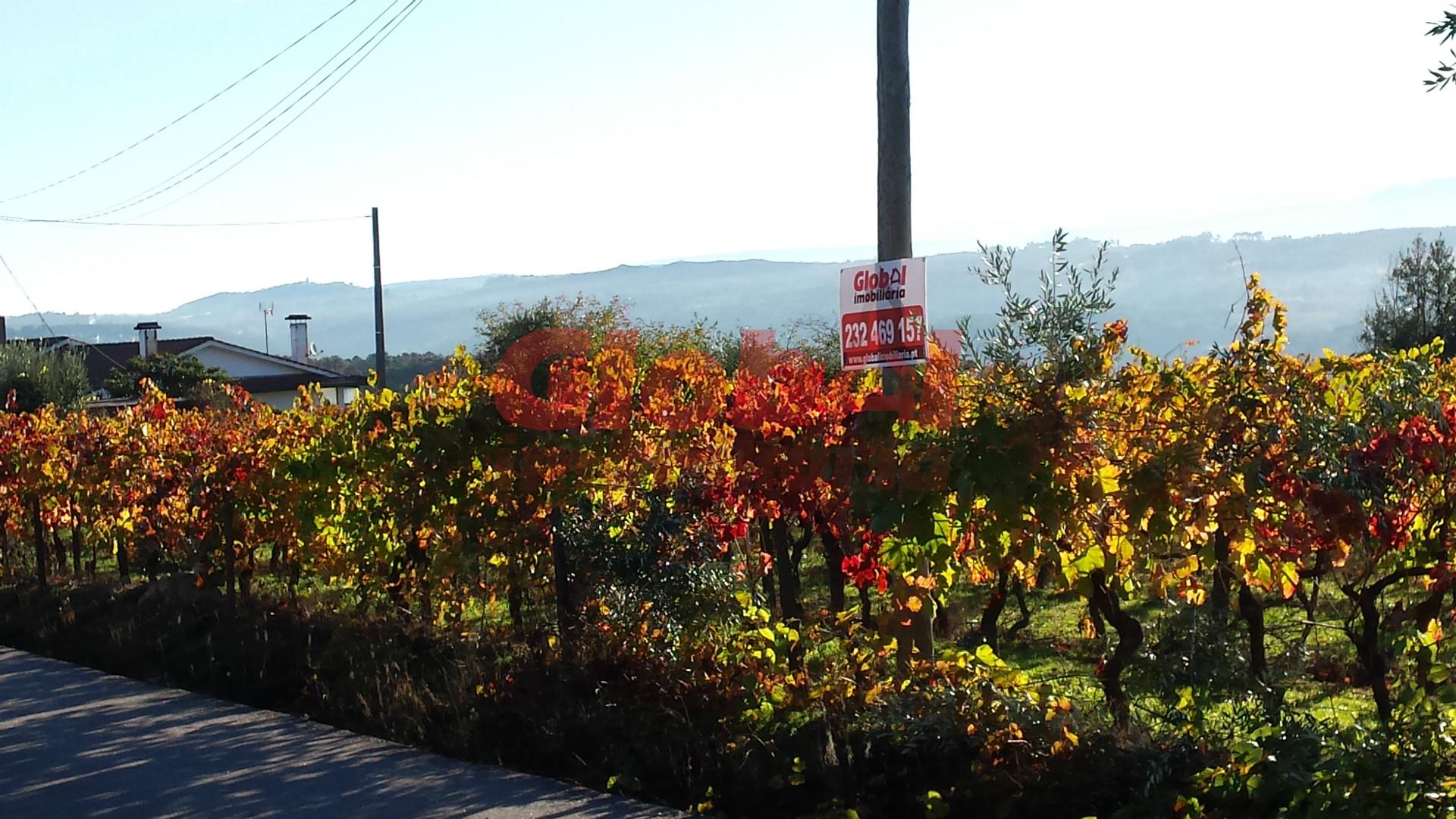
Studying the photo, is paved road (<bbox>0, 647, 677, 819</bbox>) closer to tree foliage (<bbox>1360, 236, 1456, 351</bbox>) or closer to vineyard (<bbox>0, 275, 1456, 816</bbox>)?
vineyard (<bbox>0, 275, 1456, 816</bbox>)

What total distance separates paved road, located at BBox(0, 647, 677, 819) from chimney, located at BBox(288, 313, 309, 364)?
51.9 metres

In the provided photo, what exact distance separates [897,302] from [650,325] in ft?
169

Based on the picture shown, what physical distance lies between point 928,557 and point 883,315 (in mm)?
1315

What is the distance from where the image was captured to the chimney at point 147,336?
173 ft

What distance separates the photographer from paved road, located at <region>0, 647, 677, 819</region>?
20.6 feet

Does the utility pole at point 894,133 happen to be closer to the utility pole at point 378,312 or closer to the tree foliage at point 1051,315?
the tree foliage at point 1051,315

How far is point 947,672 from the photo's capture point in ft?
20.1

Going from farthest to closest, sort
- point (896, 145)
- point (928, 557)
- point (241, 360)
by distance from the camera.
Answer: point (241, 360) → point (896, 145) → point (928, 557)

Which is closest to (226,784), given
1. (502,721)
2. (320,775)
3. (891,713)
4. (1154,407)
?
(320,775)

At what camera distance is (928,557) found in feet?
19.9

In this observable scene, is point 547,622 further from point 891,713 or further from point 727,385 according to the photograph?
point 891,713

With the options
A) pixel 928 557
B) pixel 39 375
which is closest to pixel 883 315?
pixel 928 557

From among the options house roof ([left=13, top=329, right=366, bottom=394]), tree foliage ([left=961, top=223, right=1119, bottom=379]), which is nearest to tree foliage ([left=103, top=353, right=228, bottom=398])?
house roof ([left=13, top=329, right=366, bottom=394])

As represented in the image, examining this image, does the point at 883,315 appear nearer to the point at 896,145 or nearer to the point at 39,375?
the point at 896,145
